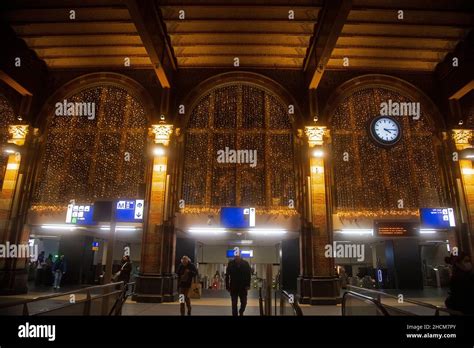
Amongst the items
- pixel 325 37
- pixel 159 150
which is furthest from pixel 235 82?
pixel 159 150

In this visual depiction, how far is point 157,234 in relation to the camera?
38.5 feet

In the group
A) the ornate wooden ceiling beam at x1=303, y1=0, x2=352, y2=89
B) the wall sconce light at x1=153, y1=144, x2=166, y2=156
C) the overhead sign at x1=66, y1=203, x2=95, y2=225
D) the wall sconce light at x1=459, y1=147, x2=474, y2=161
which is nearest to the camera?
the ornate wooden ceiling beam at x1=303, y1=0, x2=352, y2=89

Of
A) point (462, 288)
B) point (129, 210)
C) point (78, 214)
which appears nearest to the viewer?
point (462, 288)

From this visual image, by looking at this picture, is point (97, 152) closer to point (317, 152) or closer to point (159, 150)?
point (159, 150)

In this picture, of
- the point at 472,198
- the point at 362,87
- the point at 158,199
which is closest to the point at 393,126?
the point at 362,87

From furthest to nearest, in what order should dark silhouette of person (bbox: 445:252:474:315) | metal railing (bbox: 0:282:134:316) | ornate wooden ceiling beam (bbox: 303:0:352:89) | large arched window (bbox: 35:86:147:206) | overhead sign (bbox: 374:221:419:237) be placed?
large arched window (bbox: 35:86:147:206) → overhead sign (bbox: 374:221:419:237) → ornate wooden ceiling beam (bbox: 303:0:352:89) → dark silhouette of person (bbox: 445:252:474:315) → metal railing (bbox: 0:282:134:316)

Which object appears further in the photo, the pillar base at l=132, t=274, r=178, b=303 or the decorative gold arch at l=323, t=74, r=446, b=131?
the decorative gold arch at l=323, t=74, r=446, b=131

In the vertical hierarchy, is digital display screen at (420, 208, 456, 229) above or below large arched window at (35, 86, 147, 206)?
below

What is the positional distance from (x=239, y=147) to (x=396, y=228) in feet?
22.9

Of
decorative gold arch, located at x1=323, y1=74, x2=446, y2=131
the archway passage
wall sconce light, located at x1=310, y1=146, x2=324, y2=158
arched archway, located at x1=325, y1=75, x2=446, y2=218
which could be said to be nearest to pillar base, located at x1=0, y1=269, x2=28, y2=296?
the archway passage

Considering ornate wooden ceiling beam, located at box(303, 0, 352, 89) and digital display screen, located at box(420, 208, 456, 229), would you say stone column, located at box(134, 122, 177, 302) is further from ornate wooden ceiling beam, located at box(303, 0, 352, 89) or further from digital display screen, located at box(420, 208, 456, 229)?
digital display screen, located at box(420, 208, 456, 229)

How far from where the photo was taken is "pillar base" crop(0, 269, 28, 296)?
36.6 feet

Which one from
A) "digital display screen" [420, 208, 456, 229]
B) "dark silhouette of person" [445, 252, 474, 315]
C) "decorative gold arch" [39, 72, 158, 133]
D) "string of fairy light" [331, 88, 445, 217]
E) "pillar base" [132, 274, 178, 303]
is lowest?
"pillar base" [132, 274, 178, 303]

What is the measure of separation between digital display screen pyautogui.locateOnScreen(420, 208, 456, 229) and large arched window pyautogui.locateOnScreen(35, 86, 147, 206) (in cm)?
1142
